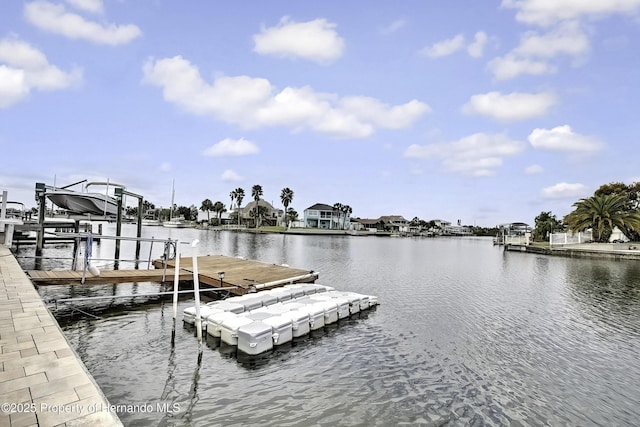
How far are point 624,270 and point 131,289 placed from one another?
43.0m

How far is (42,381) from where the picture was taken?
4.28 metres

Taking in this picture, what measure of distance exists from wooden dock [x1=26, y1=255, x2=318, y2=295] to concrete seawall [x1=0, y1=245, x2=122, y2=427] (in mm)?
6066

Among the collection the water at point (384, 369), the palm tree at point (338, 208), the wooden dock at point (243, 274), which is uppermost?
the palm tree at point (338, 208)

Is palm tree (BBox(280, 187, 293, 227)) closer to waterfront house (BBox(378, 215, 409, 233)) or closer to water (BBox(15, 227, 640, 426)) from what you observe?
waterfront house (BBox(378, 215, 409, 233))

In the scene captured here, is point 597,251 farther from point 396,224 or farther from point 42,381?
point 396,224

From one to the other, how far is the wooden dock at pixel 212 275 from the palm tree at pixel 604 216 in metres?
59.0

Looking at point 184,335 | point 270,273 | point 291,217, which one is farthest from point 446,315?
point 291,217

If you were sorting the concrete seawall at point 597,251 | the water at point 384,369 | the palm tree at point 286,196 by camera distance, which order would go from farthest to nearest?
the palm tree at point 286,196
the concrete seawall at point 597,251
the water at point 384,369

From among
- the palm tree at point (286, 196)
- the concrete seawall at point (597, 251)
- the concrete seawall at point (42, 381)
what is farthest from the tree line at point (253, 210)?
the concrete seawall at point (42, 381)

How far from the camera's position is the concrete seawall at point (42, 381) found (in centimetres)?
362

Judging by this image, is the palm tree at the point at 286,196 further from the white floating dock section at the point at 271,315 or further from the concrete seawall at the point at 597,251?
the white floating dock section at the point at 271,315

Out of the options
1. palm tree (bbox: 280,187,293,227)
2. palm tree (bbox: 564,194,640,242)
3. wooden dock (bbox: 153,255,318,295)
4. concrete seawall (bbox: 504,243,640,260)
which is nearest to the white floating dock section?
wooden dock (bbox: 153,255,318,295)

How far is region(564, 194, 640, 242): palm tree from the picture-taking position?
5301cm

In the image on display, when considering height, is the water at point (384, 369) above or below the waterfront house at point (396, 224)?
below
